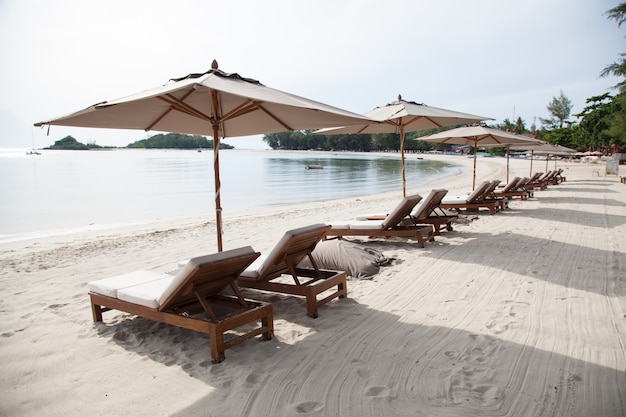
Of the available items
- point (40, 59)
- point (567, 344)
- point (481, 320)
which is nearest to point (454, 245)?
point (481, 320)

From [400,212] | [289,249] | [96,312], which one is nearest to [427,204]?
[400,212]

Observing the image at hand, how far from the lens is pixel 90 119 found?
4.16 m

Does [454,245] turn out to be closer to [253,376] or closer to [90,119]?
[253,376]

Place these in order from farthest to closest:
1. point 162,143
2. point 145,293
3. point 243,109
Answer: point 162,143 < point 243,109 < point 145,293

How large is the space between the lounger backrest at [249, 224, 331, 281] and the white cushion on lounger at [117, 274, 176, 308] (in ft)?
2.81

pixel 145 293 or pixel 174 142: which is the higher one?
pixel 174 142

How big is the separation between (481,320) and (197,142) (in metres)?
149

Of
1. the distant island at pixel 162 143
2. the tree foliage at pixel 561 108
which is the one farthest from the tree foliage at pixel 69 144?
the tree foliage at pixel 561 108

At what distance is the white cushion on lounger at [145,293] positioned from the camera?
3318 millimetres

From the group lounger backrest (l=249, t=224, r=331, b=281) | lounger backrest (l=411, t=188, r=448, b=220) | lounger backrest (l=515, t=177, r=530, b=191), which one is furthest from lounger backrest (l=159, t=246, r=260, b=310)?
lounger backrest (l=515, t=177, r=530, b=191)

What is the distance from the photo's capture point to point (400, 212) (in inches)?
254

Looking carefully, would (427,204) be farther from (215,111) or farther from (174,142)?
(174,142)

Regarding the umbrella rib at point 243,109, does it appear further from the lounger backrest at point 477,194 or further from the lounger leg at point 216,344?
the lounger backrest at point 477,194

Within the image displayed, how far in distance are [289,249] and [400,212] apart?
3051 millimetres
